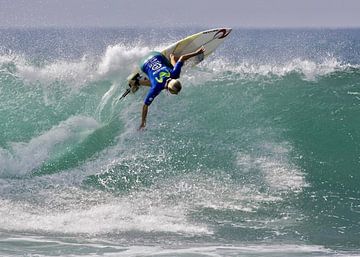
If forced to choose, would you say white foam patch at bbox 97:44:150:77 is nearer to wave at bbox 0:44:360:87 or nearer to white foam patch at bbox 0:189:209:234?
wave at bbox 0:44:360:87

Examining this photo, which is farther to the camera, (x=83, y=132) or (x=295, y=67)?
(x=295, y=67)

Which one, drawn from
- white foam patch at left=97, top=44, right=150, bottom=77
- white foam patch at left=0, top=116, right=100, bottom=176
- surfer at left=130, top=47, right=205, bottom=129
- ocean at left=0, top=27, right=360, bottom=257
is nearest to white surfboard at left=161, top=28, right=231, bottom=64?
surfer at left=130, top=47, right=205, bottom=129

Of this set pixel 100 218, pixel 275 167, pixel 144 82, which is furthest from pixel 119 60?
pixel 100 218

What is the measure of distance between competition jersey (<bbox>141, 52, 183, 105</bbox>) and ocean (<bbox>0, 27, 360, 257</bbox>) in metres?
1.60

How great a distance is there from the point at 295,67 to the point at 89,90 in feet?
14.5

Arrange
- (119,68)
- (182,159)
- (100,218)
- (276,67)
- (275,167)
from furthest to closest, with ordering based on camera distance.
Result: (276,67), (119,68), (182,159), (275,167), (100,218)

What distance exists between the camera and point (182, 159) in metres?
12.2

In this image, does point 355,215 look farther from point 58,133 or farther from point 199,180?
point 58,133

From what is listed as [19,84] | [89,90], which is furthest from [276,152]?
[19,84]

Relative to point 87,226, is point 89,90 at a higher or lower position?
higher

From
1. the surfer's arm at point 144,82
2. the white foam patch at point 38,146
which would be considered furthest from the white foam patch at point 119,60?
the surfer's arm at point 144,82

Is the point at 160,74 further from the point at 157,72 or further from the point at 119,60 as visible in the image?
the point at 119,60

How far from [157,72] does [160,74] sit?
10 cm

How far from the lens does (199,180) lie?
38.0 ft
